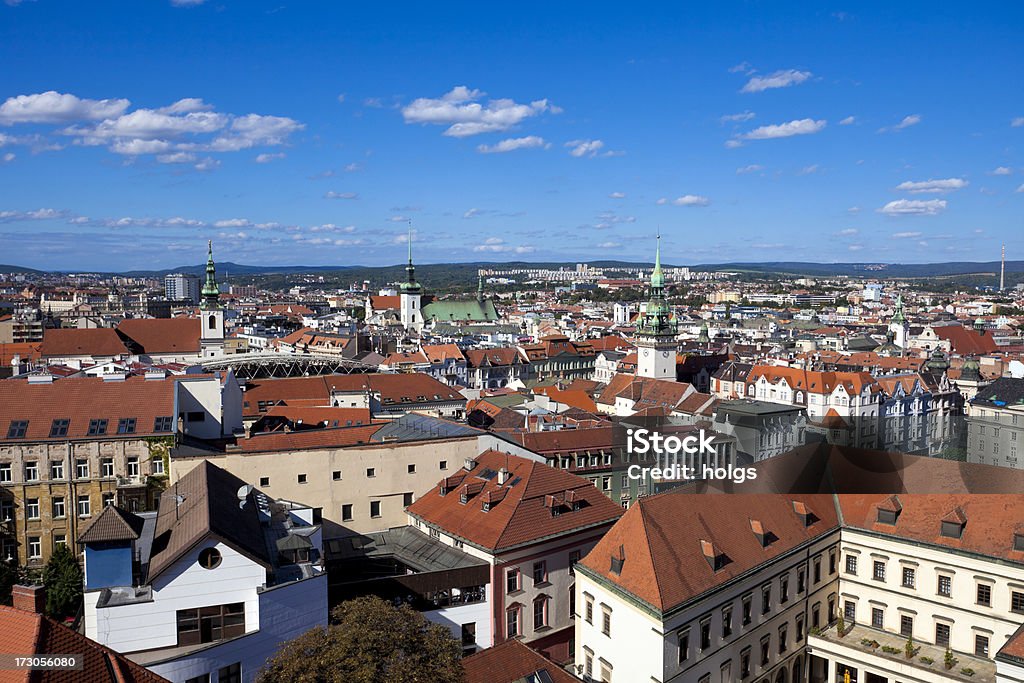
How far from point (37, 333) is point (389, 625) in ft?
496

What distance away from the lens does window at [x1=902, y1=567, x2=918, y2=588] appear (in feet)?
104

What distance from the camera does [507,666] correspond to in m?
26.4

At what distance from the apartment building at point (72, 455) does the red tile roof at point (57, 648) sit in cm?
2319

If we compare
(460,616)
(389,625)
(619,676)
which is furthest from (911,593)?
(389,625)

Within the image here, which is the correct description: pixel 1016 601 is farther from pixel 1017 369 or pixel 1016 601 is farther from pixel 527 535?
pixel 1017 369

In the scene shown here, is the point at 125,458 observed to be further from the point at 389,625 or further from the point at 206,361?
the point at 206,361

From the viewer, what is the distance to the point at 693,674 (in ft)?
89.4

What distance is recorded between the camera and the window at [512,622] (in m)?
32.3

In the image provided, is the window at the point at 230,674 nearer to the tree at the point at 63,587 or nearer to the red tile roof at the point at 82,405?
the tree at the point at 63,587

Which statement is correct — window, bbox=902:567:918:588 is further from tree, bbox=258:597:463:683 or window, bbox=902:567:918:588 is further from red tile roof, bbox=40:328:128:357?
red tile roof, bbox=40:328:128:357

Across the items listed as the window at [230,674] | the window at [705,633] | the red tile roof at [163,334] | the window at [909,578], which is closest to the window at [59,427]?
the window at [230,674]

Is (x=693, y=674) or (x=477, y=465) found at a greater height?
(x=477, y=465)

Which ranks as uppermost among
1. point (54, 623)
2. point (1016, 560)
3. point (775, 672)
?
point (54, 623)

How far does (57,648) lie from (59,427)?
2742 centimetres
